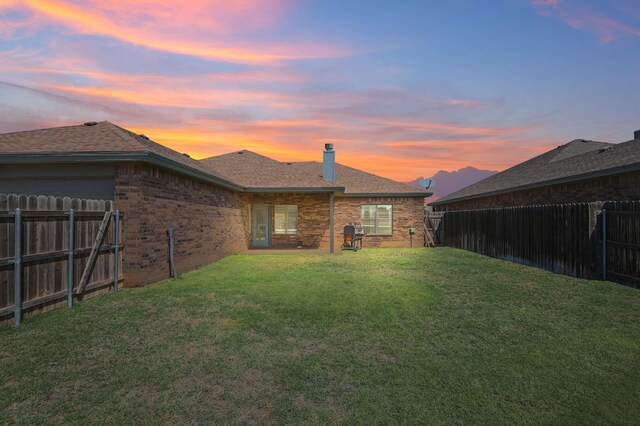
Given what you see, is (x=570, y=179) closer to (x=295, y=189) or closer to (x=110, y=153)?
(x=295, y=189)

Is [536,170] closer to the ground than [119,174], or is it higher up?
higher up

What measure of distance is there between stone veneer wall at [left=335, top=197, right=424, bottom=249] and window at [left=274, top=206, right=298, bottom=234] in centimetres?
288

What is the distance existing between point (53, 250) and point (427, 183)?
2523cm

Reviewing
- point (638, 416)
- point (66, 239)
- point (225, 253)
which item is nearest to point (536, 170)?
point (225, 253)

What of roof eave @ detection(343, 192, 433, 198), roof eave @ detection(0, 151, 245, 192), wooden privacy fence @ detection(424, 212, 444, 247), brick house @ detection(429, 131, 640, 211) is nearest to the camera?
roof eave @ detection(0, 151, 245, 192)

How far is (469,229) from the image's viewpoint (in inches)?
713

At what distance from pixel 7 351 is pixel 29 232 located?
2029mm

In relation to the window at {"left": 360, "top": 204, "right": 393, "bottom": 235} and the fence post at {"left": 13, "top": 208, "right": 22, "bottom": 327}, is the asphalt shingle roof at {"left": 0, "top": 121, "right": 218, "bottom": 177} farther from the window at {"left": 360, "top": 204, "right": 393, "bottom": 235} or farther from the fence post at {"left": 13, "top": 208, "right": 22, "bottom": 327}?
the window at {"left": 360, "top": 204, "right": 393, "bottom": 235}

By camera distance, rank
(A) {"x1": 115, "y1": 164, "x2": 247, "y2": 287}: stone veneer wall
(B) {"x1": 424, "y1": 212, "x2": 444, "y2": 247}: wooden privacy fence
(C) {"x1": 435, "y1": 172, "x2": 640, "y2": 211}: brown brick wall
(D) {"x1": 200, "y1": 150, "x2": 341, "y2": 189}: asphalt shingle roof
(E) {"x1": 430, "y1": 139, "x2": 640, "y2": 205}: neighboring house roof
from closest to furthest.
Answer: (A) {"x1": 115, "y1": 164, "x2": 247, "y2": 287}: stone veneer wall → (C) {"x1": 435, "y1": 172, "x2": 640, "y2": 211}: brown brick wall → (E) {"x1": 430, "y1": 139, "x2": 640, "y2": 205}: neighboring house roof → (D) {"x1": 200, "y1": 150, "x2": 341, "y2": 189}: asphalt shingle roof → (B) {"x1": 424, "y1": 212, "x2": 444, "y2": 247}: wooden privacy fence

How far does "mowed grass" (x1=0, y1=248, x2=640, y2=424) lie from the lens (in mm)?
3139

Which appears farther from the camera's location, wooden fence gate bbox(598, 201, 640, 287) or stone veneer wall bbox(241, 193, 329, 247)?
stone veneer wall bbox(241, 193, 329, 247)

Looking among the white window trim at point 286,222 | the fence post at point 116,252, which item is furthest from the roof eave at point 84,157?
the white window trim at point 286,222

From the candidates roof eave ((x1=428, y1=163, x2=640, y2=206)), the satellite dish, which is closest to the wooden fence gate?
roof eave ((x1=428, y1=163, x2=640, y2=206))

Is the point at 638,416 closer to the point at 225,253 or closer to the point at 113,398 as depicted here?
the point at 113,398
